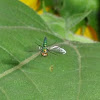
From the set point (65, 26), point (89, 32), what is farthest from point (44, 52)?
point (89, 32)

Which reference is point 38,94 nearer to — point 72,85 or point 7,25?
point 72,85

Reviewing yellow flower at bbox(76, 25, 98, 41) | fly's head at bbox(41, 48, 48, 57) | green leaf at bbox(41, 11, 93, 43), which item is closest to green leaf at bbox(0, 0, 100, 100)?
fly's head at bbox(41, 48, 48, 57)

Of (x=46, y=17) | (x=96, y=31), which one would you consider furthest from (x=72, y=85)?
(x=96, y=31)

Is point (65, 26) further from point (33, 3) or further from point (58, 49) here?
point (58, 49)

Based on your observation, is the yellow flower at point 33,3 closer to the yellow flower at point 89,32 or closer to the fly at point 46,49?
the yellow flower at point 89,32

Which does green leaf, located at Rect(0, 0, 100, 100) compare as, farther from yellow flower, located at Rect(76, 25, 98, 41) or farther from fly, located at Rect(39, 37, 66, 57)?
yellow flower, located at Rect(76, 25, 98, 41)

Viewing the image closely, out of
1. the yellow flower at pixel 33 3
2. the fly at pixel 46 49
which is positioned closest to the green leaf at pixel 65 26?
the yellow flower at pixel 33 3

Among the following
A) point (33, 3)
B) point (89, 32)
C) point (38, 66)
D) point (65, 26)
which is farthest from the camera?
point (89, 32)

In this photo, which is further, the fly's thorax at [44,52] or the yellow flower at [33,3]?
the yellow flower at [33,3]
